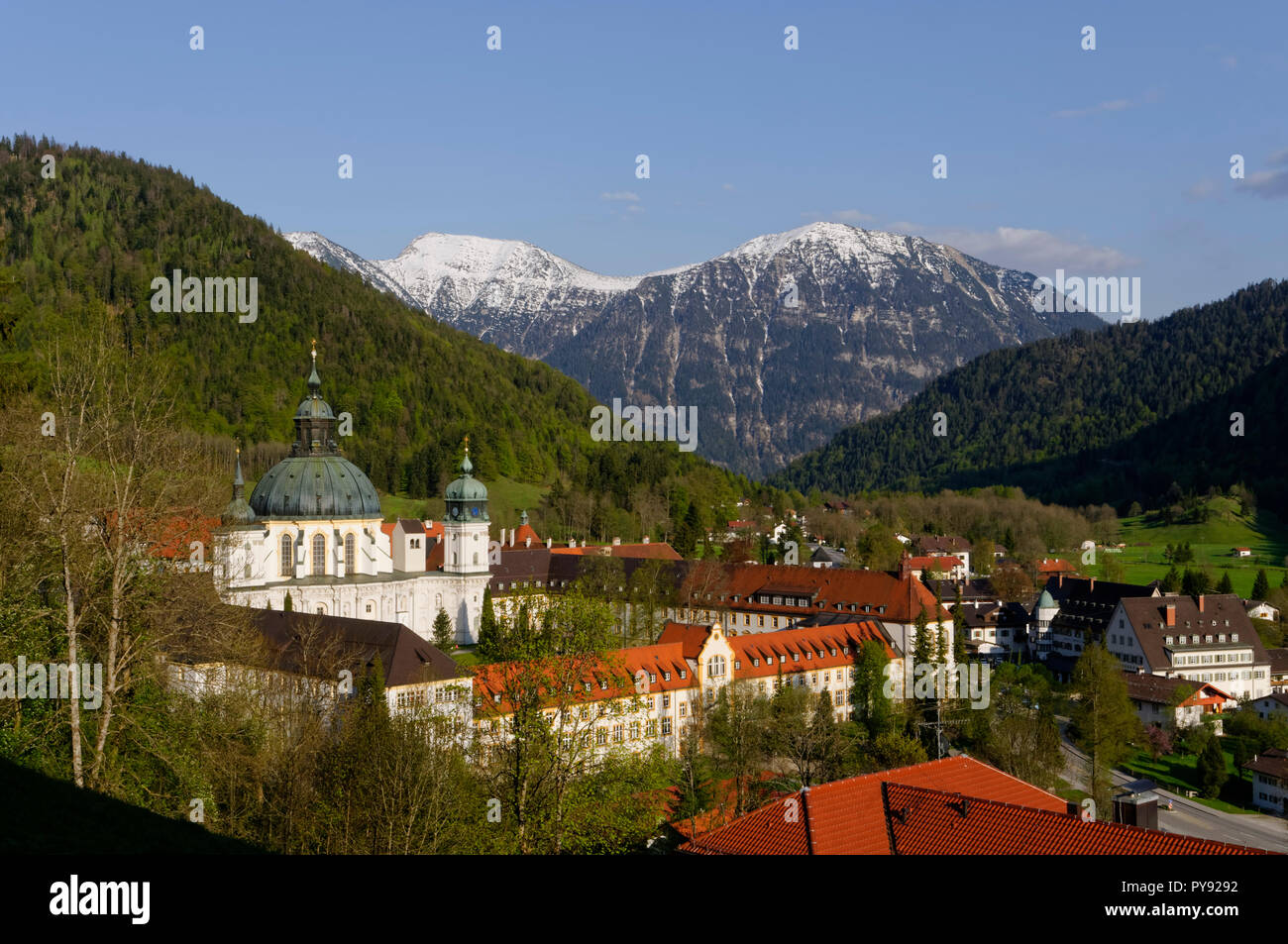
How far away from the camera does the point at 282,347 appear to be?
6634 inches

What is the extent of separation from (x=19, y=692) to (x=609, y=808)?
12920 millimetres

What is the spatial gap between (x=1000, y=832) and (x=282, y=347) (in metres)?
160

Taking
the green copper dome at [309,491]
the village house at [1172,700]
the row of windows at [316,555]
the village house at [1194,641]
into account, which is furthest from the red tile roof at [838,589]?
the green copper dome at [309,491]

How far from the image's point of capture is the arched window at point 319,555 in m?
74.0

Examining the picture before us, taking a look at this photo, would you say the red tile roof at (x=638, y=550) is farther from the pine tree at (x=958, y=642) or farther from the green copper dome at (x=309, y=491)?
the pine tree at (x=958, y=642)

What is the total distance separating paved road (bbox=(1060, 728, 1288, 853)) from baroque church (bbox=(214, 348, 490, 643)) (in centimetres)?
4272

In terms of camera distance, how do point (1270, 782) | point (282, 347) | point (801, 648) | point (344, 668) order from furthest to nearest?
point (282, 347) < point (801, 648) < point (1270, 782) < point (344, 668)

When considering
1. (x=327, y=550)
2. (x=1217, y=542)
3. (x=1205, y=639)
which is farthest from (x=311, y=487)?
(x=1217, y=542)

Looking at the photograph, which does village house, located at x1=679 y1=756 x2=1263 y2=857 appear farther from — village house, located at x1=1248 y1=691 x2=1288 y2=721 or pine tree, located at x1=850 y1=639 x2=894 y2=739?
village house, located at x1=1248 y1=691 x2=1288 y2=721

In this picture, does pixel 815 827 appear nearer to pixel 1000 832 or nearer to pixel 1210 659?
pixel 1000 832
